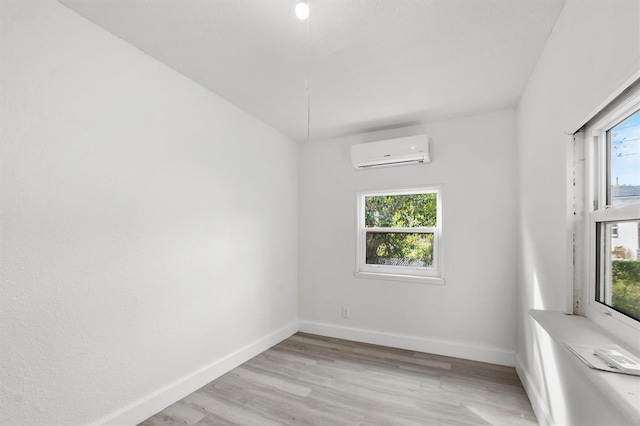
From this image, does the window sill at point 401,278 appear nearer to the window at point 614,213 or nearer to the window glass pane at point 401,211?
the window glass pane at point 401,211

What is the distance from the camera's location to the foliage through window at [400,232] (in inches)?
130

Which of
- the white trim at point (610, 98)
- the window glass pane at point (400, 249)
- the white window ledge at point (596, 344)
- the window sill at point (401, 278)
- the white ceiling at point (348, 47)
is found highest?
the white ceiling at point (348, 47)

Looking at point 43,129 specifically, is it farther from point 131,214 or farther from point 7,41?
point 131,214

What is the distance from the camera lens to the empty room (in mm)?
1455

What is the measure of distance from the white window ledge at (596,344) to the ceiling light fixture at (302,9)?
77.0 inches

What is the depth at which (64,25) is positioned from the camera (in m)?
1.66

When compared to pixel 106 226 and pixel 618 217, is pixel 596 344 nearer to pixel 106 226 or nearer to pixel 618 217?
pixel 618 217

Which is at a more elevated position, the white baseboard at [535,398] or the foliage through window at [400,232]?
the foliage through window at [400,232]

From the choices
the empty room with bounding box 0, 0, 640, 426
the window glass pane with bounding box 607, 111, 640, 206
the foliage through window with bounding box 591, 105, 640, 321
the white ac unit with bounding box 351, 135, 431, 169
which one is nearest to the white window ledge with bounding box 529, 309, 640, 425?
the empty room with bounding box 0, 0, 640, 426

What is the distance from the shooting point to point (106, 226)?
185cm

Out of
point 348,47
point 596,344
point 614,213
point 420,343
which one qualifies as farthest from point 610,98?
point 420,343

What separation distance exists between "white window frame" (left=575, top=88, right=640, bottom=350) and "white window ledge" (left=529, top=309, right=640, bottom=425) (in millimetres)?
60

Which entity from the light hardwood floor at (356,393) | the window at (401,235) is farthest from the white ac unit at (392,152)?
the light hardwood floor at (356,393)

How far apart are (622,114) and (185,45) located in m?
2.40
